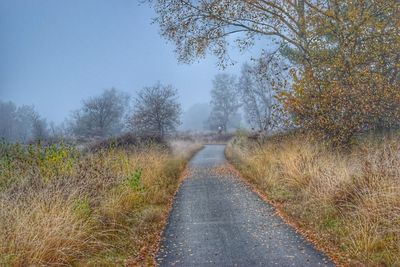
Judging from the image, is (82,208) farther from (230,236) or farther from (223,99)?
(223,99)

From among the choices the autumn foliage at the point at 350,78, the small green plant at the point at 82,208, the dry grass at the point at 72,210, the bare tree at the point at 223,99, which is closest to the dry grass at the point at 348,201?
the autumn foliage at the point at 350,78

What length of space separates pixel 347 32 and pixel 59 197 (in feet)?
37.5

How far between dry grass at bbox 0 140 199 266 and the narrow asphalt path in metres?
0.46

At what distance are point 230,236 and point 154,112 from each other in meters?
24.1

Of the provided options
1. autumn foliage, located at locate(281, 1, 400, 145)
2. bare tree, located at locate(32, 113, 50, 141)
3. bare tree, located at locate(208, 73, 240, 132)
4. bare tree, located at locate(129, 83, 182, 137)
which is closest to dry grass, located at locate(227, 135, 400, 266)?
autumn foliage, located at locate(281, 1, 400, 145)

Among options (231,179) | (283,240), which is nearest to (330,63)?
(231,179)

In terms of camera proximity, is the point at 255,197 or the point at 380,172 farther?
the point at 255,197

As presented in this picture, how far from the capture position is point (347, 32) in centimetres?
1365

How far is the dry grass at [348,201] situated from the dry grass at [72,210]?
3.08 meters

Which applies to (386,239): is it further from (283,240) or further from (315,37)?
(315,37)

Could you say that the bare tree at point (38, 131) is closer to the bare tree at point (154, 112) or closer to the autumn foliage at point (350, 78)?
the bare tree at point (154, 112)

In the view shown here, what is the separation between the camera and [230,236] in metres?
7.09

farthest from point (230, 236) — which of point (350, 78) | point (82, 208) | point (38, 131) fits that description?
point (38, 131)

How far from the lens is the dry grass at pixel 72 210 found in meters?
5.52
